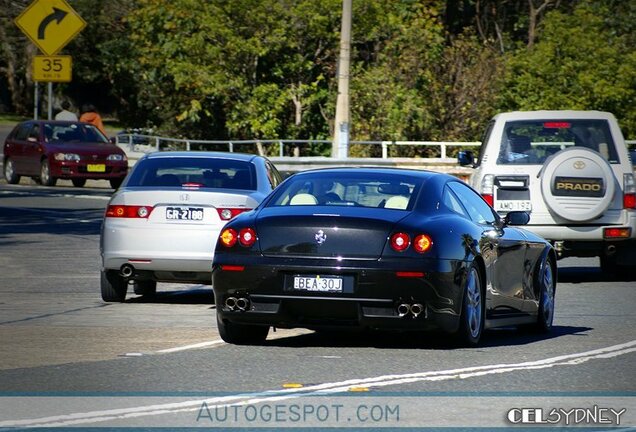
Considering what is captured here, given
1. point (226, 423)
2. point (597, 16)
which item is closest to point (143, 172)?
point (226, 423)

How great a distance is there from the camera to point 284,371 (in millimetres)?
10305

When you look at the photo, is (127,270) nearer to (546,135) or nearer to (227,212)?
(227,212)

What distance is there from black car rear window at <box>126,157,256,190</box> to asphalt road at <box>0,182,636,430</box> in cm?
120

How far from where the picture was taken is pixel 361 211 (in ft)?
37.9

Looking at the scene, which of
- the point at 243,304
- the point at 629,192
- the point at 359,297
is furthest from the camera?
the point at 629,192

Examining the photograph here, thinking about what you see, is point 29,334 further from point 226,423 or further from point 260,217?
point 226,423

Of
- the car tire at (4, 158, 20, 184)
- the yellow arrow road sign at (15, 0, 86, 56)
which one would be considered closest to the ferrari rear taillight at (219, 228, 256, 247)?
the yellow arrow road sign at (15, 0, 86, 56)

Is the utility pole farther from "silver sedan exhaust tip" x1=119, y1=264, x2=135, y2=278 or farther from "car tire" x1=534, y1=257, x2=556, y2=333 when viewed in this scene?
"car tire" x1=534, y1=257, x2=556, y2=333

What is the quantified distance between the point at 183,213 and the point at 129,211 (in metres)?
0.55

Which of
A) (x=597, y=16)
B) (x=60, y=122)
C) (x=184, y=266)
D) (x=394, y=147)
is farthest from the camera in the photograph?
(x=597, y=16)

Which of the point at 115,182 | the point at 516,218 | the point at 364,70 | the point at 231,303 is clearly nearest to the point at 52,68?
the point at 115,182

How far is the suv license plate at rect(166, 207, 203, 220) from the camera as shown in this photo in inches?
594

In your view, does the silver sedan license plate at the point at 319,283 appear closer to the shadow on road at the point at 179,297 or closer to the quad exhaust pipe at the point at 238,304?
the quad exhaust pipe at the point at 238,304

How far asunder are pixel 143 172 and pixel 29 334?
373cm
